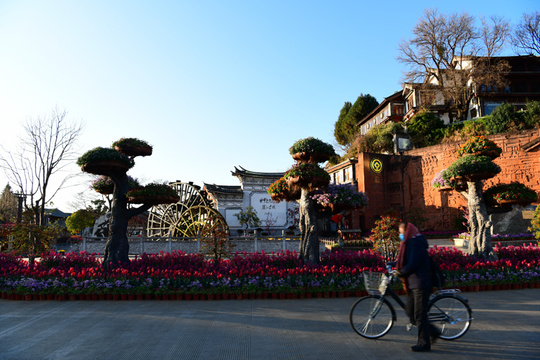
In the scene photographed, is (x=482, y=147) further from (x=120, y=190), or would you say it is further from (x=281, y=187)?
(x=120, y=190)

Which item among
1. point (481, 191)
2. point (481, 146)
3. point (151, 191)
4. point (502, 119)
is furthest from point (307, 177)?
point (502, 119)

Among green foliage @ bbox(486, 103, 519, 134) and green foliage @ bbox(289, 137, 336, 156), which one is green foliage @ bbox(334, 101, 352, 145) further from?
green foliage @ bbox(289, 137, 336, 156)

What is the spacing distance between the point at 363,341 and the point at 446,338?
3.73 feet

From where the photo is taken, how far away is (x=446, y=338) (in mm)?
4898

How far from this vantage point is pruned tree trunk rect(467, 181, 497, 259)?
10555mm

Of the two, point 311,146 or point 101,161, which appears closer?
point 101,161

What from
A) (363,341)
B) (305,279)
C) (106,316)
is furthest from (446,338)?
(106,316)

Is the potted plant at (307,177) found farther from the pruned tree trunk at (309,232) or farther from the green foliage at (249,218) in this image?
the green foliage at (249,218)

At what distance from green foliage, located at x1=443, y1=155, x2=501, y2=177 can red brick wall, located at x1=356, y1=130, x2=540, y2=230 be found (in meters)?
16.3

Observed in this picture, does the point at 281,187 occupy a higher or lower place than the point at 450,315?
higher

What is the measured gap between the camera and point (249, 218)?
24312mm

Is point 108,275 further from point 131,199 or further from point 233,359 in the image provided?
point 233,359

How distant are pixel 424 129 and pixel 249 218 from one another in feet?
66.5

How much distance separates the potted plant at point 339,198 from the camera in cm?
1023
